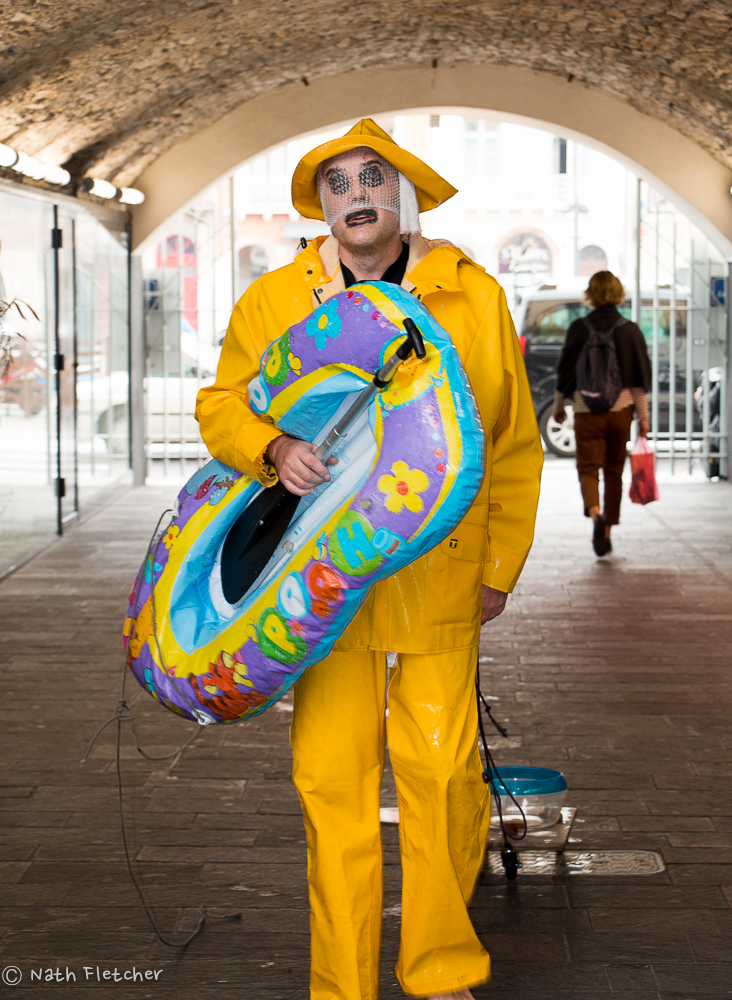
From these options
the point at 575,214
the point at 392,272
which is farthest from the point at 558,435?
the point at 575,214

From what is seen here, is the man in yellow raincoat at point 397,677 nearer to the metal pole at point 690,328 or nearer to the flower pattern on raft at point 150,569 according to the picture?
the flower pattern on raft at point 150,569

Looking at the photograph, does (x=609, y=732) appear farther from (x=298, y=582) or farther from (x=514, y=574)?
(x=298, y=582)

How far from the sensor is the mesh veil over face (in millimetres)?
2293

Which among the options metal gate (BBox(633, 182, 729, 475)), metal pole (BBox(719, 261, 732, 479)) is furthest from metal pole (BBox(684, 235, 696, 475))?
metal pole (BBox(719, 261, 732, 479))

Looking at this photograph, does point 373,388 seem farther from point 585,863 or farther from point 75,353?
point 75,353

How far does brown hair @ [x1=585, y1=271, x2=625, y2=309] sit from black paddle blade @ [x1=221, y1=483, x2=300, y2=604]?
4879mm

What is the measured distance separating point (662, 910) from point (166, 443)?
8366mm

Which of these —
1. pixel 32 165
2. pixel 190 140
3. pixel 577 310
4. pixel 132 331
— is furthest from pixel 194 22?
pixel 577 310

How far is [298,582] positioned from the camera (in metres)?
2.05

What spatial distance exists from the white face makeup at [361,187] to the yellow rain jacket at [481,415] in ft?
0.33

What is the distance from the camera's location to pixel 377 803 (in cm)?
231

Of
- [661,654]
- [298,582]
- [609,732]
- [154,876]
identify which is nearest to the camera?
[298,582]

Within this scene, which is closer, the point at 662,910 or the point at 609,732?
the point at 662,910

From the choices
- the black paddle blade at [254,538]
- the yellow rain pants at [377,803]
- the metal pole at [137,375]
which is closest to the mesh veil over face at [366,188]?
the black paddle blade at [254,538]
